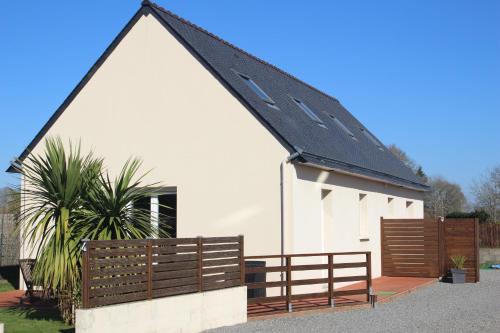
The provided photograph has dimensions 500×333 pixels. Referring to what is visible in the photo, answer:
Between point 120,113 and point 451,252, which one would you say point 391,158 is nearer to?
point 451,252

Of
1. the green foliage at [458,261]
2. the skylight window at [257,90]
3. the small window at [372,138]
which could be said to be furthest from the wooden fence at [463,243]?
the skylight window at [257,90]

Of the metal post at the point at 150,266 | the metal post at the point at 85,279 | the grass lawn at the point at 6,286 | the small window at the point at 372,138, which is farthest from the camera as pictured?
the small window at the point at 372,138

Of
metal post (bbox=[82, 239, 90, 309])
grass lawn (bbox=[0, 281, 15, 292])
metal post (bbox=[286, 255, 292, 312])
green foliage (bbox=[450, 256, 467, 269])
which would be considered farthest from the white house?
metal post (bbox=[82, 239, 90, 309])

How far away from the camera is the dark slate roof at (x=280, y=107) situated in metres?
15.4

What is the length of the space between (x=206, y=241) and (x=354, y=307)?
3948mm

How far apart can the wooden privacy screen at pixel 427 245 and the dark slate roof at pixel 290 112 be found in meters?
1.69

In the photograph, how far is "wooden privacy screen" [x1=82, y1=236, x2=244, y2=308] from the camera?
943 cm

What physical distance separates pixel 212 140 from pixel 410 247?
328 inches

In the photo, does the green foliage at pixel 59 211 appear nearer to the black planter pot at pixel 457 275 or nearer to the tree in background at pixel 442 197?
the black planter pot at pixel 457 275

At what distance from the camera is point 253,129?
15109 millimetres

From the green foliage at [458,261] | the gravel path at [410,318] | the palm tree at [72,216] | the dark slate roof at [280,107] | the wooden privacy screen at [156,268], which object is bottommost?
the gravel path at [410,318]

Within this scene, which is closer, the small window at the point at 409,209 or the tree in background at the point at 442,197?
the small window at the point at 409,209

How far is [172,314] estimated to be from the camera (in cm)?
1051

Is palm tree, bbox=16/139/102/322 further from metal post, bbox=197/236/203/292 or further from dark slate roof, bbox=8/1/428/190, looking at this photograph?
dark slate roof, bbox=8/1/428/190
